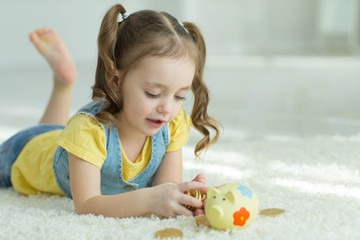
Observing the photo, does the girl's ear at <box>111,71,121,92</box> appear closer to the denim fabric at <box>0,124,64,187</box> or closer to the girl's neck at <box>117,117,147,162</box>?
the girl's neck at <box>117,117,147,162</box>

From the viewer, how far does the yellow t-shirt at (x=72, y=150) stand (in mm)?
953

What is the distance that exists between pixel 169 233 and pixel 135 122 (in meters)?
0.27

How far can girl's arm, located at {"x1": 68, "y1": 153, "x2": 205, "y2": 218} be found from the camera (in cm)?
87

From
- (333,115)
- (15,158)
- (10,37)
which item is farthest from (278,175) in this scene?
(10,37)

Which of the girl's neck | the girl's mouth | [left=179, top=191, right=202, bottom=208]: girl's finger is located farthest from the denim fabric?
[left=179, top=191, right=202, bottom=208]: girl's finger

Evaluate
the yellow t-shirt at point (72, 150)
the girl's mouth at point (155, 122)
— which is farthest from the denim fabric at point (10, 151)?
the girl's mouth at point (155, 122)

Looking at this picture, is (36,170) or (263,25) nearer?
(36,170)

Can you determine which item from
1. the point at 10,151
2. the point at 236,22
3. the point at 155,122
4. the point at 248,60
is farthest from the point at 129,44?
the point at 236,22

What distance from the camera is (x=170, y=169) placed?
3.65 feet

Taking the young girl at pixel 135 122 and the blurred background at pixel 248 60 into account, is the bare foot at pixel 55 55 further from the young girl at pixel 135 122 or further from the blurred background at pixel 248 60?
the young girl at pixel 135 122

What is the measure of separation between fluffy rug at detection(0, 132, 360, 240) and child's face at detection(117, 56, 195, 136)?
0.20 metres

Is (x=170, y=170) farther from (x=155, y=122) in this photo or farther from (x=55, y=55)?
(x=55, y=55)

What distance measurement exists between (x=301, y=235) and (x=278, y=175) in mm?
434

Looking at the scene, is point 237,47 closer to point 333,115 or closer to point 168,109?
point 333,115
